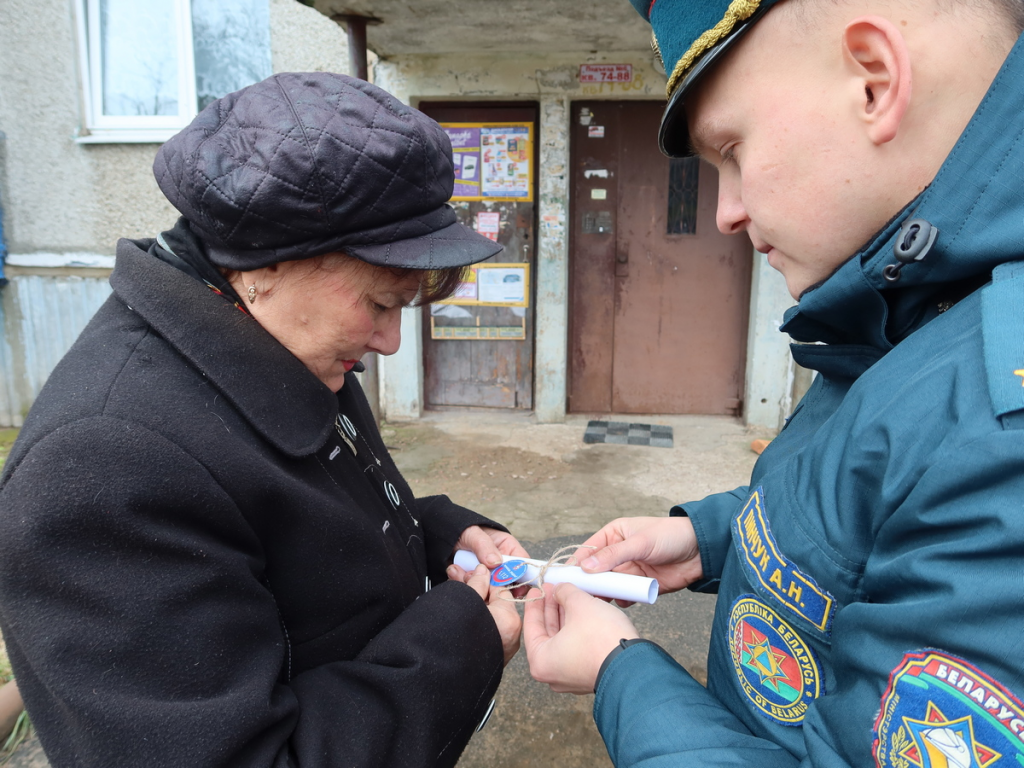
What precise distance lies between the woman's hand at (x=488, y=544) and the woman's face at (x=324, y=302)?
0.61 meters

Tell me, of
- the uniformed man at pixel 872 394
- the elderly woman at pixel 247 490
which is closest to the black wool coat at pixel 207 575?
the elderly woman at pixel 247 490

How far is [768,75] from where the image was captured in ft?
2.59

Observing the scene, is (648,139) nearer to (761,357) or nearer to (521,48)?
(521,48)

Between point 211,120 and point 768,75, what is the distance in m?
0.80

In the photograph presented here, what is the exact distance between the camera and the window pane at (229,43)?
4805mm

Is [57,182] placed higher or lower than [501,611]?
higher

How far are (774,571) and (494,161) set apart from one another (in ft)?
15.6

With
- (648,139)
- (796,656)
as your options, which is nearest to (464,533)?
(796,656)

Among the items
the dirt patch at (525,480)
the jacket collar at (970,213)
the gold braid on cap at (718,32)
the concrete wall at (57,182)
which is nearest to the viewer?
the jacket collar at (970,213)

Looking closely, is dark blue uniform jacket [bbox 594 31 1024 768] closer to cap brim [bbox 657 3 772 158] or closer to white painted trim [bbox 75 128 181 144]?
cap brim [bbox 657 3 772 158]

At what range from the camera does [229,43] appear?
490 centimetres

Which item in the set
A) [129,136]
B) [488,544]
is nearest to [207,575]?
[488,544]

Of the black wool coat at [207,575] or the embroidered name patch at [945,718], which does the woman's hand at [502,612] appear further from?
the embroidered name patch at [945,718]

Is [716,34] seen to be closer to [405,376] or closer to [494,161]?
[494,161]
